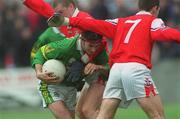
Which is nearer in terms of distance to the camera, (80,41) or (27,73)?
(80,41)

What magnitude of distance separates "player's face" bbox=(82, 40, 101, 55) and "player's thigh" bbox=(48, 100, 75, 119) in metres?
0.87

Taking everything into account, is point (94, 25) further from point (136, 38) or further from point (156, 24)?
point (156, 24)

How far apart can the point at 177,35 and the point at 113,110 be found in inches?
51.0

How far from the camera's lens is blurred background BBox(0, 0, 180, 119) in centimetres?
1977

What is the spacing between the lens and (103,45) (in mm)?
11773

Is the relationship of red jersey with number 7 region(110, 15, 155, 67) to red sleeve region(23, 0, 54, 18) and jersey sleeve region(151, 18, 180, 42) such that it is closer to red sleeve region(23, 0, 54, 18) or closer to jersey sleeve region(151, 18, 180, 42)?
jersey sleeve region(151, 18, 180, 42)

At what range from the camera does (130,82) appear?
10.8m

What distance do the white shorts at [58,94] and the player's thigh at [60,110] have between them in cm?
6

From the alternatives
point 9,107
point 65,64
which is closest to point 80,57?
point 65,64

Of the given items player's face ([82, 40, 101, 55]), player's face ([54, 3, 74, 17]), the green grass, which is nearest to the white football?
player's face ([82, 40, 101, 55])

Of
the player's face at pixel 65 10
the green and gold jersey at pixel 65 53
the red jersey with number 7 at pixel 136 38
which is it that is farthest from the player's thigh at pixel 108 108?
the player's face at pixel 65 10

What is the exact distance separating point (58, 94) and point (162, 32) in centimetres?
213

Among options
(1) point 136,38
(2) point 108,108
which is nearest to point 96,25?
(1) point 136,38

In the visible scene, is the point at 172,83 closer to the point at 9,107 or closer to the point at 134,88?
the point at 9,107
